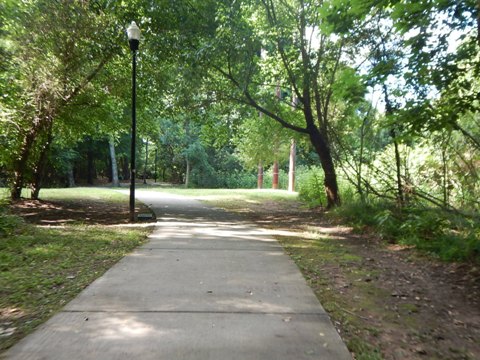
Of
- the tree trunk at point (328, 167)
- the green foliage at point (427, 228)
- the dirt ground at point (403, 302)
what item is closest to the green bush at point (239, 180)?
the tree trunk at point (328, 167)

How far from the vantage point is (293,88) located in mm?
13359

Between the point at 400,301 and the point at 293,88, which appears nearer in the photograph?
the point at 400,301

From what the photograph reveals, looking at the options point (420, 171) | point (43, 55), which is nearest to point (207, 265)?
point (420, 171)

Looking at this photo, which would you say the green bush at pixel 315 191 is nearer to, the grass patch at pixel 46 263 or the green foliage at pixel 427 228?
the green foliage at pixel 427 228

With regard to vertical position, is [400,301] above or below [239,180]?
below

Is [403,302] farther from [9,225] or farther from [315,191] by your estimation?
[315,191]

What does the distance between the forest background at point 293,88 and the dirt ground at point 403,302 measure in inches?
24.9

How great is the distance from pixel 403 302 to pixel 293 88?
993 cm

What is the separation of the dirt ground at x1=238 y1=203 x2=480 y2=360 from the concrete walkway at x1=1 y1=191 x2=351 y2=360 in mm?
315

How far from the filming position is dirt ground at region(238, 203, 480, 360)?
11.2 feet

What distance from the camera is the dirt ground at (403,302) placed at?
3422 mm

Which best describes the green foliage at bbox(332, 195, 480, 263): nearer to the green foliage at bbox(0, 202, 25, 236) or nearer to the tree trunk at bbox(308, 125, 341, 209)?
the tree trunk at bbox(308, 125, 341, 209)

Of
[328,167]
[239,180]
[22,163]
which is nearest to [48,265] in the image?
[328,167]

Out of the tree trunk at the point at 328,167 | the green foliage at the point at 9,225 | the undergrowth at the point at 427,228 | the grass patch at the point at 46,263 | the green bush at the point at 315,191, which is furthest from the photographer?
the green bush at the point at 315,191
